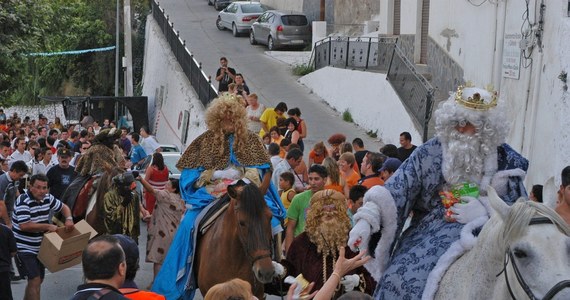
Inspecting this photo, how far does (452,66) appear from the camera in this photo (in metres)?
22.1

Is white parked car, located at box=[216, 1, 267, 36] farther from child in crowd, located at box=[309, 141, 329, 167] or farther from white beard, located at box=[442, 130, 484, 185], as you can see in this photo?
white beard, located at box=[442, 130, 484, 185]

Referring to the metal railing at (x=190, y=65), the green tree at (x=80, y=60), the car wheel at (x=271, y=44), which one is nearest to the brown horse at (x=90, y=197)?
the metal railing at (x=190, y=65)

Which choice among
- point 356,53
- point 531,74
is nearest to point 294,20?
point 356,53

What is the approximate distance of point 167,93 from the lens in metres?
34.5

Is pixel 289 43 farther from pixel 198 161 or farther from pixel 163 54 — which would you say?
pixel 198 161

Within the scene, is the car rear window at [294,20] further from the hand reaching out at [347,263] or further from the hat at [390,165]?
the hand reaching out at [347,263]

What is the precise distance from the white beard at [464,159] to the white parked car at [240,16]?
34.9 metres

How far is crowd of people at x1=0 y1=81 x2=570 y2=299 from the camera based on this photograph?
6.06 metres

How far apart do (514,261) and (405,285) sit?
1561mm

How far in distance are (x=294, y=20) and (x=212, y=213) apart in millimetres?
27595

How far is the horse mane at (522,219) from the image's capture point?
189 inches

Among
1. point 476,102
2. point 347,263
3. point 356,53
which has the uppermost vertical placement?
point 476,102

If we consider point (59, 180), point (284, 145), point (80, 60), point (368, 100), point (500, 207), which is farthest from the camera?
point (80, 60)

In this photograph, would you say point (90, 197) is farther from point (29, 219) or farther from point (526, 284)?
point (526, 284)
